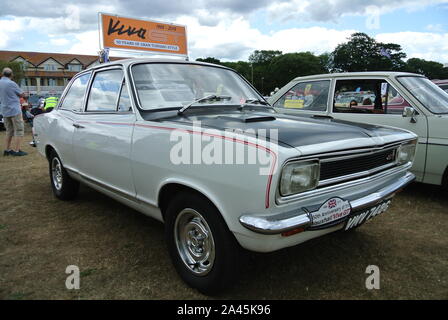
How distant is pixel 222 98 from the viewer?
320 centimetres

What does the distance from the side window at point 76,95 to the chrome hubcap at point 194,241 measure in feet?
7.23

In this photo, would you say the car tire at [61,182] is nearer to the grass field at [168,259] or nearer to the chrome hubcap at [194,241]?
the grass field at [168,259]

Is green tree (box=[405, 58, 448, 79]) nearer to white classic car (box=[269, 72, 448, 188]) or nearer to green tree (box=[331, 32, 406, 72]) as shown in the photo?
green tree (box=[331, 32, 406, 72])

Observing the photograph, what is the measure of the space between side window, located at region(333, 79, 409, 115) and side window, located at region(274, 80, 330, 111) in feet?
0.67

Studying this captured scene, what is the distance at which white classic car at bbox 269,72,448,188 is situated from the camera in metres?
4.21

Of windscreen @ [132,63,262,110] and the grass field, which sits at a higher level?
windscreen @ [132,63,262,110]

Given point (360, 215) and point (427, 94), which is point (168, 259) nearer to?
point (360, 215)

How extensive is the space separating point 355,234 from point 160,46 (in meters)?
8.97

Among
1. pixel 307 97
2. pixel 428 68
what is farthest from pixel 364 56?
pixel 307 97

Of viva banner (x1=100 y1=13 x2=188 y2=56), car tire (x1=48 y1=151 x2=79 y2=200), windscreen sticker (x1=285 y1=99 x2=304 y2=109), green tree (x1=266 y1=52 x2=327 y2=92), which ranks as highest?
green tree (x1=266 y1=52 x2=327 y2=92)

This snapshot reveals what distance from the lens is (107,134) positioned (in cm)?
311

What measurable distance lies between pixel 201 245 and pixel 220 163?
0.72m

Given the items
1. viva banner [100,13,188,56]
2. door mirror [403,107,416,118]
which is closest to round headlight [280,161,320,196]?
door mirror [403,107,416,118]

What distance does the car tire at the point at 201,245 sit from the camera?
6.96 feet
